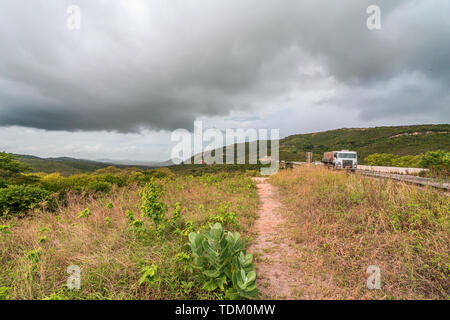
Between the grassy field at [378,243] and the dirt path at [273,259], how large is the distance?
196 millimetres

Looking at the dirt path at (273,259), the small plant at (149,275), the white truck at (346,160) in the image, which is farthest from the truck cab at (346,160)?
the small plant at (149,275)

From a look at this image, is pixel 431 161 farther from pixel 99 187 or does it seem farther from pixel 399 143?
pixel 399 143

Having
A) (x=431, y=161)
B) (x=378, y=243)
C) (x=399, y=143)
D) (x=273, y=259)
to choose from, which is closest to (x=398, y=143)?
(x=399, y=143)

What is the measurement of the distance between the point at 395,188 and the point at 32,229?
8.84 meters

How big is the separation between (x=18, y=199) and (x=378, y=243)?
9.04 meters

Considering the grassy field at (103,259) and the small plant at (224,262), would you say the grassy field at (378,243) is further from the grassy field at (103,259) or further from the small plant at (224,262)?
the grassy field at (103,259)

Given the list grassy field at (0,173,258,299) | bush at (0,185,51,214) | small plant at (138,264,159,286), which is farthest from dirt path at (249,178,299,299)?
bush at (0,185,51,214)

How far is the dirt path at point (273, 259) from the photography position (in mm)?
2412

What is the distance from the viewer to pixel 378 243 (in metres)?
3.10
